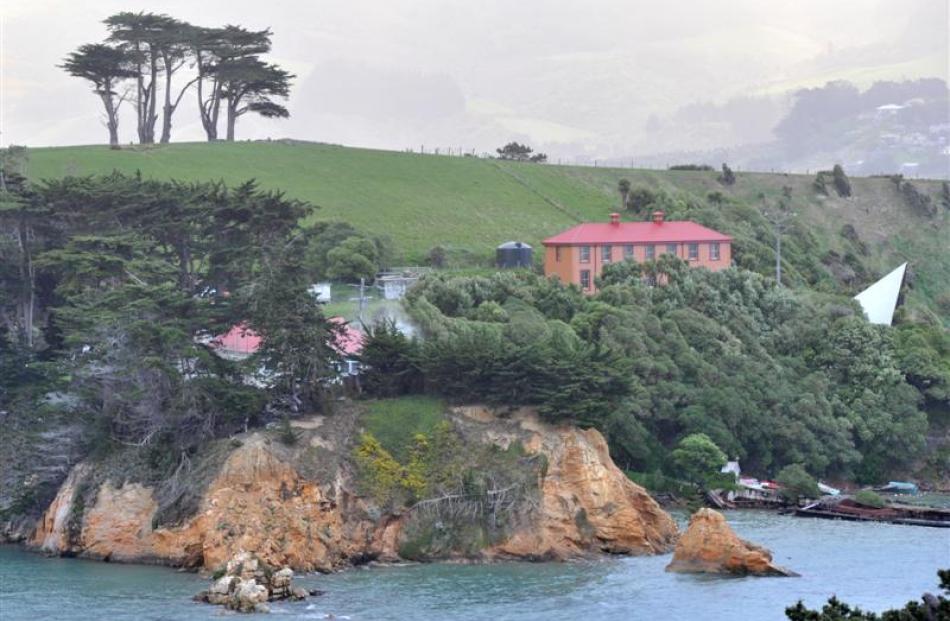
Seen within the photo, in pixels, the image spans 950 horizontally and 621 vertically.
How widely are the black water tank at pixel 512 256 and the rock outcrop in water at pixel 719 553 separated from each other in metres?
50.9

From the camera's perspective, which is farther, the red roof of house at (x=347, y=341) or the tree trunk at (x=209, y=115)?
the tree trunk at (x=209, y=115)

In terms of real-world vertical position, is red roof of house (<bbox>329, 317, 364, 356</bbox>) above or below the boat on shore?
above

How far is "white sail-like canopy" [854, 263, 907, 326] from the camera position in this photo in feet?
390

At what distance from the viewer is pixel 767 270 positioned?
414 ft

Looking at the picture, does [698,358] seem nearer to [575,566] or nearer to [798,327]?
[798,327]

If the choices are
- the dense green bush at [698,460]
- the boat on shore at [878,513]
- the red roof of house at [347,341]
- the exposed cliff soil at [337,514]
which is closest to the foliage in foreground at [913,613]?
the exposed cliff soil at [337,514]

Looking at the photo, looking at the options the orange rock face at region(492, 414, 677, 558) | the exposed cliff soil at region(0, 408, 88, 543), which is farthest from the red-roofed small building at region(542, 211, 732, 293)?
the exposed cliff soil at region(0, 408, 88, 543)

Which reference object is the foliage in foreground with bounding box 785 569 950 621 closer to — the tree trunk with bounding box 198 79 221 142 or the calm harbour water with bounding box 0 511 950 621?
the calm harbour water with bounding box 0 511 950 621

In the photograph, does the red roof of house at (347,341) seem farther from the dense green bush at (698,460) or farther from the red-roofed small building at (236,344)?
the dense green bush at (698,460)

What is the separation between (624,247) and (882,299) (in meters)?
18.1

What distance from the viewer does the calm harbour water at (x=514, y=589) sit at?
62.3 metres

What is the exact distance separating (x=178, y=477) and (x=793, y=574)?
82.3 feet

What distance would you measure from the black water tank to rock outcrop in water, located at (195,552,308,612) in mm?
55367

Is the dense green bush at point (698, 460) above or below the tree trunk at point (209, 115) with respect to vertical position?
below
